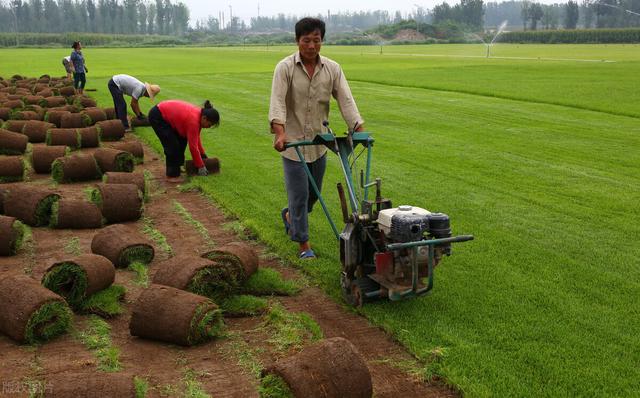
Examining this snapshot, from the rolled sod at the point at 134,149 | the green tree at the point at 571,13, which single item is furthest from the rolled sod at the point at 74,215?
the green tree at the point at 571,13

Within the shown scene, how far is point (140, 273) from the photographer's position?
7.49 m

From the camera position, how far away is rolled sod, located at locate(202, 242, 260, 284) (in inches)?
271

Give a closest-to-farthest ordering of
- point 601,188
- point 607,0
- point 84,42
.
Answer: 1. point 601,188
2. point 84,42
3. point 607,0

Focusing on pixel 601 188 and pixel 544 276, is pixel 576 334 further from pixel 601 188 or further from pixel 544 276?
pixel 601 188

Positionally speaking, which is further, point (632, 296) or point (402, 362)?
point (632, 296)

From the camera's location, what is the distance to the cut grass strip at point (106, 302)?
21.0ft

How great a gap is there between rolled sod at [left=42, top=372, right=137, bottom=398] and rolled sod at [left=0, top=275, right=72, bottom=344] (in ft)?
4.31

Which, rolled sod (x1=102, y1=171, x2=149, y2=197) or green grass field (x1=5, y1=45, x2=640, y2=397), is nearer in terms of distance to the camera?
green grass field (x1=5, y1=45, x2=640, y2=397)

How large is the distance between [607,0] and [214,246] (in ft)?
620

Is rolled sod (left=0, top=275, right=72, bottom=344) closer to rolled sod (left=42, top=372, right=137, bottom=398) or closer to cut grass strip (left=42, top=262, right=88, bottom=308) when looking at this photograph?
cut grass strip (left=42, top=262, right=88, bottom=308)

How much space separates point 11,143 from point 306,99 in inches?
368

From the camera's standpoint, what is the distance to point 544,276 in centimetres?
716

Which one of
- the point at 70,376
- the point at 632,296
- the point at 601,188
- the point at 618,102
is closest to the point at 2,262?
the point at 70,376

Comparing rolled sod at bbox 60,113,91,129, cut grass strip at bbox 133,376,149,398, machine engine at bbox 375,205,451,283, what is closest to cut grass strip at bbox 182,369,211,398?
cut grass strip at bbox 133,376,149,398
